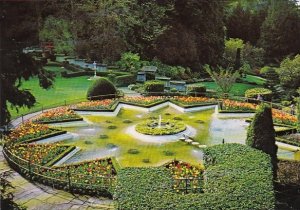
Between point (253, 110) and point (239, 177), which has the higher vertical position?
point (239, 177)

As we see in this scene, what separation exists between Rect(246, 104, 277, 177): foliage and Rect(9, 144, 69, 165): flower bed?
8.09 meters

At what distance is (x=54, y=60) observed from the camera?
4238cm

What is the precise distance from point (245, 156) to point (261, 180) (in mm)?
2071

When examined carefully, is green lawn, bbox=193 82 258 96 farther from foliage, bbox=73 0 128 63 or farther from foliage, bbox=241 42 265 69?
foliage, bbox=241 42 265 69

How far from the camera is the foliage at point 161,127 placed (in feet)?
64.5

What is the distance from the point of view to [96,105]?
24.7 meters

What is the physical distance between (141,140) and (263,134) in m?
6.83

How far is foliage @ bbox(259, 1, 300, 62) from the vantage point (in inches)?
2170

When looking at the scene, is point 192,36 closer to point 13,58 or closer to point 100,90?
point 100,90

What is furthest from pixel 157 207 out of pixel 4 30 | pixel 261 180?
pixel 4 30

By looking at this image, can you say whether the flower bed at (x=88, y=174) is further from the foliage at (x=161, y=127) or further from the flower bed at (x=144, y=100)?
the flower bed at (x=144, y=100)

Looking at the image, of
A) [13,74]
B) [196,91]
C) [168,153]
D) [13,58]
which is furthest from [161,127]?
[13,58]

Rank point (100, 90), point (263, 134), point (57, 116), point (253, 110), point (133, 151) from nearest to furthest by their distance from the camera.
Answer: point (263, 134)
point (133, 151)
point (57, 116)
point (253, 110)
point (100, 90)

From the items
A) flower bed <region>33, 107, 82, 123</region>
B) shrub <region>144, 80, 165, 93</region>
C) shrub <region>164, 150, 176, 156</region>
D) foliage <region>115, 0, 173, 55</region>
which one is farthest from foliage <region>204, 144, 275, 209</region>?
foliage <region>115, 0, 173, 55</region>
